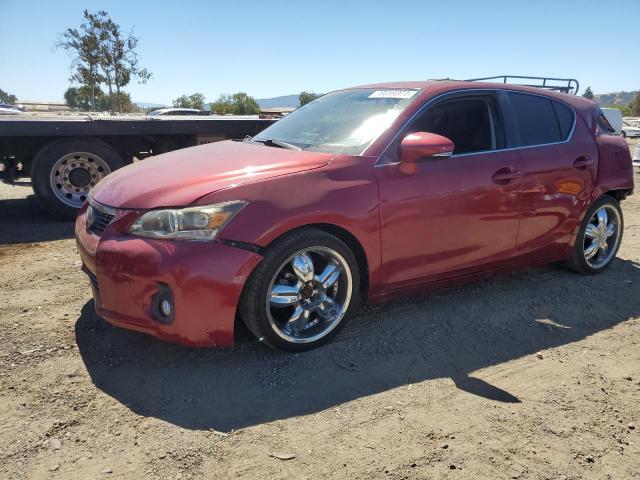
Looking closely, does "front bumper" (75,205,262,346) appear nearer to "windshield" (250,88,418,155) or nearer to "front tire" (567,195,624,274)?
"windshield" (250,88,418,155)

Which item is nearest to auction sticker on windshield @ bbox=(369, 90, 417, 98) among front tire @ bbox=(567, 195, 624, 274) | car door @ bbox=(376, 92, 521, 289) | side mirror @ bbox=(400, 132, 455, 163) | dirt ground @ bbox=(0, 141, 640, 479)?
car door @ bbox=(376, 92, 521, 289)

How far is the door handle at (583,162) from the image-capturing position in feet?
14.6

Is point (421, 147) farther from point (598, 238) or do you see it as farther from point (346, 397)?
point (598, 238)

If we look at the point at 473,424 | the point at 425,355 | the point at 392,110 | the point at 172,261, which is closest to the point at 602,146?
the point at 392,110

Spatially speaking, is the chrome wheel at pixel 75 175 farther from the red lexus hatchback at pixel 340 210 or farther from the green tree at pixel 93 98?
the green tree at pixel 93 98

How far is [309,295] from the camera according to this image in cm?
327

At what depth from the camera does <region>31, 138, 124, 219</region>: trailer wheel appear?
21.4ft

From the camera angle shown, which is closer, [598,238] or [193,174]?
[193,174]

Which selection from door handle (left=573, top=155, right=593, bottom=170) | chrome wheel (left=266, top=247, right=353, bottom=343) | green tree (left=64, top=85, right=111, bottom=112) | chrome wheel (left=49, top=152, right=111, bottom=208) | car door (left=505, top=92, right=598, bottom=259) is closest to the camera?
chrome wheel (left=266, top=247, right=353, bottom=343)

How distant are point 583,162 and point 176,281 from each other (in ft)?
11.4

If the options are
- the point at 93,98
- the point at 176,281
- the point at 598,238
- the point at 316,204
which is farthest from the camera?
the point at 93,98

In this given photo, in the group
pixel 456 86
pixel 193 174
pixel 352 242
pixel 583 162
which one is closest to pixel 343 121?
pixel 456 86

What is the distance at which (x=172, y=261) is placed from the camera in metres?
2.81

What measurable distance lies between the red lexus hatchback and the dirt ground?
0.92 ft
